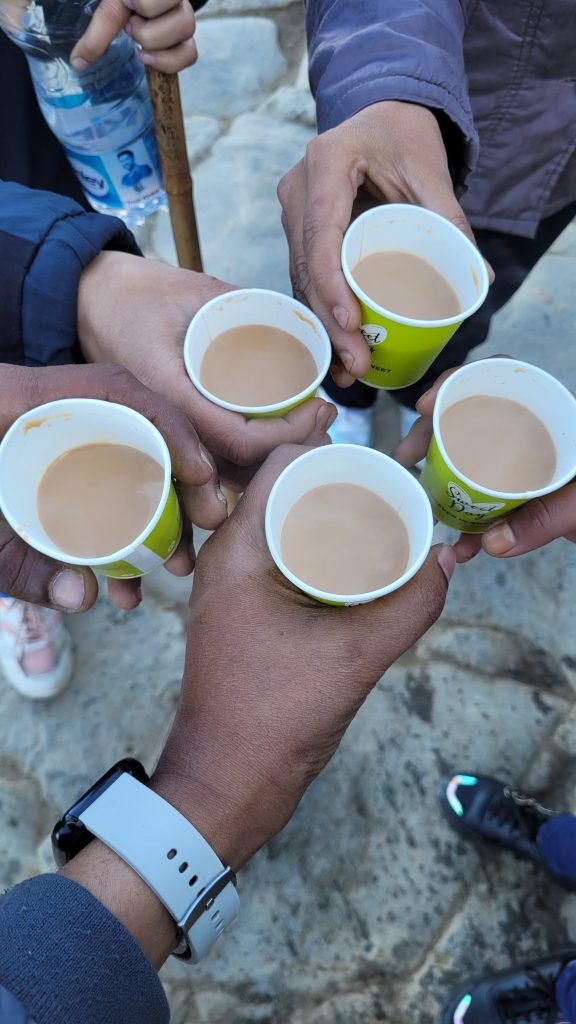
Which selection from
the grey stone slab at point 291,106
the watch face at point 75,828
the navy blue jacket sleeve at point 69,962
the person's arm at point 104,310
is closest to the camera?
the navy blue jacket sleeve at point 69,962

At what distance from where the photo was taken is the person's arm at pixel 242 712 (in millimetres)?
1200

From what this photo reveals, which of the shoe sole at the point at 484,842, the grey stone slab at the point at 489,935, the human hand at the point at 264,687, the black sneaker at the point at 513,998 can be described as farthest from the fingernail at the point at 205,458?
the black sneaker at the point at 513,998

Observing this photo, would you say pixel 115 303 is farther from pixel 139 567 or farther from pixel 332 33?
pixel 332 33

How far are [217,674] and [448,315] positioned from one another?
1.16m

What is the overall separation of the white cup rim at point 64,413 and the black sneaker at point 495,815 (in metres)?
1.63

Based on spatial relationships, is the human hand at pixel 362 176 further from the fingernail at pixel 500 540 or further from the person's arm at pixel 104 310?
the fingernail at pixel 500 540

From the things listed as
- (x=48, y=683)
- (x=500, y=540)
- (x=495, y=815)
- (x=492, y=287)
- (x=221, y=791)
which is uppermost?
(x=492, y=287)

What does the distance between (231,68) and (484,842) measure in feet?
14.6

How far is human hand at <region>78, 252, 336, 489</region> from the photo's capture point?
1.70m

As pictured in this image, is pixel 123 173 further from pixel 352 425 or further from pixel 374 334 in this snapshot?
pixel 352 425

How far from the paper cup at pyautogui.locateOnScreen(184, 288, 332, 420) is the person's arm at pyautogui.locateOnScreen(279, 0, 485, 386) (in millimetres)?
50

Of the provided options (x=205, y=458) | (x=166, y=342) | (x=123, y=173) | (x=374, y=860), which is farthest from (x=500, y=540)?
(x=123, y=173)

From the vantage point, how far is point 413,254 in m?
1.88

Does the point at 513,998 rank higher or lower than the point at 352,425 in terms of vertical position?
lower
